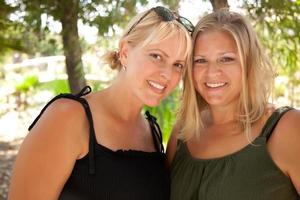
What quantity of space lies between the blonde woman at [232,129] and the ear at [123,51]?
14.8 inches

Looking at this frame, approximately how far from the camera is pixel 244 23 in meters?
2.45

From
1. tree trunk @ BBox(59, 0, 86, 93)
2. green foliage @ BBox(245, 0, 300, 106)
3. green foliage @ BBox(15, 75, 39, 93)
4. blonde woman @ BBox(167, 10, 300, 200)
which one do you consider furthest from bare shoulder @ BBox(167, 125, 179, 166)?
green foliage @ BBox(15, 75, 39, 93)

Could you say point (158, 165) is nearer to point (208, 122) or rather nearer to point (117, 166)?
point (117, 166)

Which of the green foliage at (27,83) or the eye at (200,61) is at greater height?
the eye at (200,61)

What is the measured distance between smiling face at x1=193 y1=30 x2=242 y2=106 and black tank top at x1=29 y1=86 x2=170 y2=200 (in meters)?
0.52

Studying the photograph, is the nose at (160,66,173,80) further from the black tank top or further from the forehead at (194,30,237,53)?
the black tank top

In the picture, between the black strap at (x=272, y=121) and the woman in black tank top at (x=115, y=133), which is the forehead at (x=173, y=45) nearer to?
the woman in black tank top at (x=115, y=133)

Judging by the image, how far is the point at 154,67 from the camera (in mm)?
2307

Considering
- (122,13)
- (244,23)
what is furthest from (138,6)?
(244,23)

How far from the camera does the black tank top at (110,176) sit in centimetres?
210

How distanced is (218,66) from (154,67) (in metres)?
0.35

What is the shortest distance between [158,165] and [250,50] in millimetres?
767

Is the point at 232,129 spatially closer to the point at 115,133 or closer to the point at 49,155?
the point at 115,133

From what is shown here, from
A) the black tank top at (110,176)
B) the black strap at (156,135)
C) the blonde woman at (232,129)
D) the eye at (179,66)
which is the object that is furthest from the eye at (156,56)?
the black strap at (156,135)
